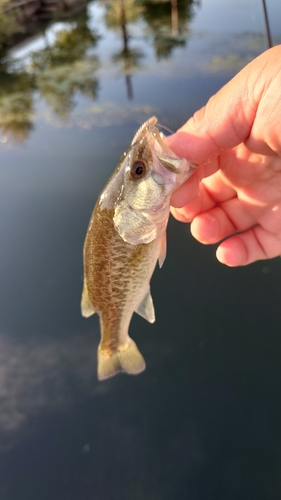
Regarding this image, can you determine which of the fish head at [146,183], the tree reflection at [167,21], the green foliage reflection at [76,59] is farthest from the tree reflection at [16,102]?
the fish head at [146,183]

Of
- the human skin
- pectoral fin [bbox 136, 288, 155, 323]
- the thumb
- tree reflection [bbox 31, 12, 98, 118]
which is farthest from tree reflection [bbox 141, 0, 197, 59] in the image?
pectoral fin [bbox 136, 288, 155, 323]

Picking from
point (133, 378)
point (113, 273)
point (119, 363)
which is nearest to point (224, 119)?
point (113, 273)

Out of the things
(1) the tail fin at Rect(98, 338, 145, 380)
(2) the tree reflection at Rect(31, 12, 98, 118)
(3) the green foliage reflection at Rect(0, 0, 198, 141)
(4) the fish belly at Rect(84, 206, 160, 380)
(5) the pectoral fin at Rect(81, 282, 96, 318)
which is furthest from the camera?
(2) the tree reflection at Rect(31, 12, 98, 118)

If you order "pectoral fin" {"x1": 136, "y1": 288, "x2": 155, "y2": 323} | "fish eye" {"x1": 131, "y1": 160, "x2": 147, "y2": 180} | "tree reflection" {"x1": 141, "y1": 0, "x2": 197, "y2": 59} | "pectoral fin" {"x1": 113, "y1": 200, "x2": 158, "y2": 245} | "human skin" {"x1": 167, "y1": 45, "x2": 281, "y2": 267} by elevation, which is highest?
"tree reflection" {"x1": 141, "y1": 0, "x2": 197, "y2": 59}

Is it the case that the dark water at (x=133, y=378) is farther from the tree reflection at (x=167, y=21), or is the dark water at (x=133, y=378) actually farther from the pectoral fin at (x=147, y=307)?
the tree reflection at (x=167, y=21)

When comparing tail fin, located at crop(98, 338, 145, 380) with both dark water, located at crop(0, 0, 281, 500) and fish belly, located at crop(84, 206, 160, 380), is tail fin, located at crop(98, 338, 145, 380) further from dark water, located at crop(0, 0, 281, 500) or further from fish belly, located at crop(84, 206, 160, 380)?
dark water, located at crop(0, 0, 281, 500)

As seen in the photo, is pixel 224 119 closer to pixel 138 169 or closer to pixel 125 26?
pixel 138 169

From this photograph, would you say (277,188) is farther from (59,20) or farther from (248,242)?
(59,20)
